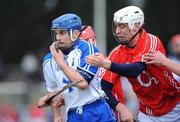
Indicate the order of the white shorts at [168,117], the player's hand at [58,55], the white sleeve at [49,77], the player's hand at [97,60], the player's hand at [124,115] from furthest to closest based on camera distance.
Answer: the white shorts at [168,117]
the white sleeve at [49,77]
the player's hand at [124,115]
the player's hand at [58,55]
the player's hand at [97,60]

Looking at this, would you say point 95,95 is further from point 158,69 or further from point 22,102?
point 22,102

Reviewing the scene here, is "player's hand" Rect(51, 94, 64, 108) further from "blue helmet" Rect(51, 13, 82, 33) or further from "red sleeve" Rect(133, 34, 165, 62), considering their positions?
"red sleeve" Rect(133, 34, 165, 62)

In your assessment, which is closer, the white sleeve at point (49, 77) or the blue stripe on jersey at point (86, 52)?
the blue stripe on jersey at point (86, 52)

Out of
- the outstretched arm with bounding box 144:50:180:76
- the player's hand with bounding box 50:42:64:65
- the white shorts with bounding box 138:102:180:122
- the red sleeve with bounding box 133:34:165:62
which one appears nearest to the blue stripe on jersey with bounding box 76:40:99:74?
the player's hand with bounding box 50:42:64:65

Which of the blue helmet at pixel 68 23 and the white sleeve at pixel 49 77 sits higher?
the blue helmet at pixel 68 23

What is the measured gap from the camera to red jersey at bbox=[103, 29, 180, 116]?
1132 centimetres

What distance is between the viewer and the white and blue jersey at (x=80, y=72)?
11.0 metres

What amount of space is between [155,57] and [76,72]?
35.1 inches

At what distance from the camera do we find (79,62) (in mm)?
11078

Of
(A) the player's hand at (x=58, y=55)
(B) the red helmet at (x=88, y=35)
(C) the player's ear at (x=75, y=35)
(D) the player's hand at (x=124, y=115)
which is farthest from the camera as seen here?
(B) the red helmet at (x=88, y=35)

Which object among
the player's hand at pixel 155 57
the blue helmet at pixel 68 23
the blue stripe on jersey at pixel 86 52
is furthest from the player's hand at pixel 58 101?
the player's hand at pixel 155 57

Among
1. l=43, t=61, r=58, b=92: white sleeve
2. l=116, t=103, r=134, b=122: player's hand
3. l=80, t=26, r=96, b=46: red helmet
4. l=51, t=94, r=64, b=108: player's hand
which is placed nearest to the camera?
l=116, t=103, r=134, b=122: player's hand

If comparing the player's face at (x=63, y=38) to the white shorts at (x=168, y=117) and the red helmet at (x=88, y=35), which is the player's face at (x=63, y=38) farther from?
the white shorts at (x=168, y=117)

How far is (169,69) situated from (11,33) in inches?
793
